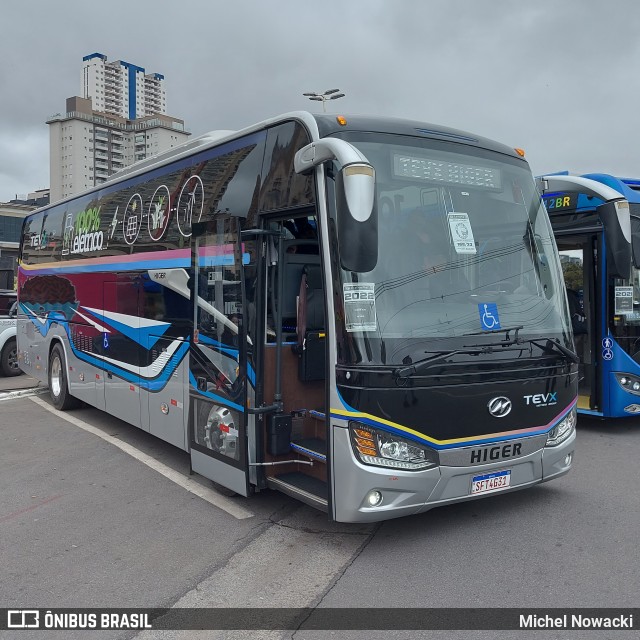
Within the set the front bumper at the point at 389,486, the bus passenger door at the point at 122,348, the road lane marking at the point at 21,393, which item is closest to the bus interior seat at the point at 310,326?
the front bumper at the point at 389,486

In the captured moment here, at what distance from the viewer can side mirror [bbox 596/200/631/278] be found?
580 cm

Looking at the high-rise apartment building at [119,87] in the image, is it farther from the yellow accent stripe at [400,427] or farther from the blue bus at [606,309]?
the yellow accent stripe at [400,427]

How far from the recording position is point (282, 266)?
542 centimetres

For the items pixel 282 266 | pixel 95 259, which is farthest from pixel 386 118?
pixel 95 259

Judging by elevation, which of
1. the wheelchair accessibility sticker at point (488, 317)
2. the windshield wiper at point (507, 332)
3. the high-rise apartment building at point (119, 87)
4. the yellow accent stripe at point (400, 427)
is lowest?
the yellow accent stripe at point (400, 427)

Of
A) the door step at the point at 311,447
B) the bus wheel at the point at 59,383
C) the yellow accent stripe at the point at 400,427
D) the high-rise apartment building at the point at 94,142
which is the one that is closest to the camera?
the yellow accent stripe at the point at 400,427

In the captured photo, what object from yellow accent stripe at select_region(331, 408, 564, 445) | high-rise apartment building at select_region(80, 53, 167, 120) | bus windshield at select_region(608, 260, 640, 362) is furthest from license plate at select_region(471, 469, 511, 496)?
high-rise apartment building at select_region(80, 53, 167, 120)

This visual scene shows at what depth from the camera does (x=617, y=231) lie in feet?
Result: 19.4

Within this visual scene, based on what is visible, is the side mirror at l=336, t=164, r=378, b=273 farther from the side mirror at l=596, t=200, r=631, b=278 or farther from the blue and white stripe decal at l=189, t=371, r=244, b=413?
the side mirror at l=596, t=200, r=631, b=278

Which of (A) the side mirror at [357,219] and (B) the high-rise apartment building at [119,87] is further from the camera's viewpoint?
(B) the high-rise apartment building at [119,87]

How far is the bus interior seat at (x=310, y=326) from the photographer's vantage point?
548 cm

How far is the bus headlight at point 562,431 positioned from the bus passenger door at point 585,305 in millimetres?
3116

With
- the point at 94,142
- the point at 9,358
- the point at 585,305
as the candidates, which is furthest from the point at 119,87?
the point at 585,305

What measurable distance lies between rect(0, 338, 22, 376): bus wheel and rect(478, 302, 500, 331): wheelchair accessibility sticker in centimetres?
1233
